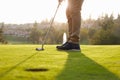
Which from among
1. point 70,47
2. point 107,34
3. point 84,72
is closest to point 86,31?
point 107,34

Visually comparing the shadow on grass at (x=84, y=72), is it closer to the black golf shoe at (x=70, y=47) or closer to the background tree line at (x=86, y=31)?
the black golf shoe at (x=70, y=47)

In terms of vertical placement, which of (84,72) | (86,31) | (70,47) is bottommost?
(84,72)

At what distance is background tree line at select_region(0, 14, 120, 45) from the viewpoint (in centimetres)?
8050

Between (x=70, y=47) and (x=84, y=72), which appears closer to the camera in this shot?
(x=84, y=72)

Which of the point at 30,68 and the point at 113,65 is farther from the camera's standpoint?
the point at 113,65

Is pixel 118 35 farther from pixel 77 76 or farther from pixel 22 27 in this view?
pixel 77 76

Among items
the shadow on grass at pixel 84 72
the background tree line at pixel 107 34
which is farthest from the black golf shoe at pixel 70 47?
the background tree line at pixel 107 34

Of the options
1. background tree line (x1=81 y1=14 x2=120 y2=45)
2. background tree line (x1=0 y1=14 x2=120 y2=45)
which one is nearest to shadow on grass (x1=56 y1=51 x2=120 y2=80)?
background tree line (x1=0 y1=14 x2=120 y2=45)

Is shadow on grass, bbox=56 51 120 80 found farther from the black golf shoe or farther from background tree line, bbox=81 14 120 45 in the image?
background tree line, bbox=81 14 120 45

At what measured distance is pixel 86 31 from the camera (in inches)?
4306

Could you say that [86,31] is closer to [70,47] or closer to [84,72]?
[70,47]

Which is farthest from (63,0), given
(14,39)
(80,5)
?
(14,39)

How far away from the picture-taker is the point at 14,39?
401 ft

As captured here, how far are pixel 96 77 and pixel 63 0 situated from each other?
4493 millimetres
